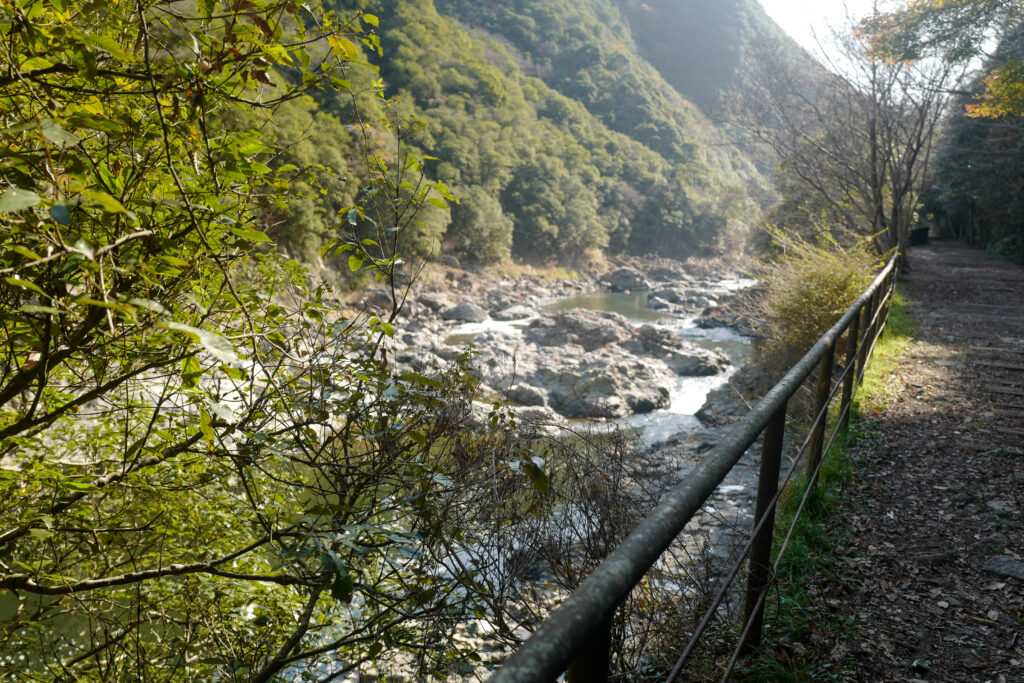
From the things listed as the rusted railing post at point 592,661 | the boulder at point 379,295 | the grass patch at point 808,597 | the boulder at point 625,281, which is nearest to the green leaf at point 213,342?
the rusted railing post at point 592,661

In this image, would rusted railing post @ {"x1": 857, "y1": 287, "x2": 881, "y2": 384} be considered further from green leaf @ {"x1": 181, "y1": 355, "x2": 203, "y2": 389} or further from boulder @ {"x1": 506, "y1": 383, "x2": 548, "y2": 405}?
boulder @ {"x1": 506, "y1": 383, "x2": 548, "y2": 405}

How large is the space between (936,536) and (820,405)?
84 centimetres

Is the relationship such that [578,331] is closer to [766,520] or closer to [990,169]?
[990,169]

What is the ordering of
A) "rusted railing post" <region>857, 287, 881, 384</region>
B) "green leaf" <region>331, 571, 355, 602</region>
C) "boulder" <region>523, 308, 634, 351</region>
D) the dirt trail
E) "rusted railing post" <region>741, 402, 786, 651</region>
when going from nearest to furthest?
1. "green leaf" <region>331, 571, 355, 602</region>
2. "rusted railing post" <region>741, 402, 786, 651</region>
3. the dirt trail
4. "rusted railing post" <region>857, 287, 881, 384</region>
5. "boulder" <region>523, 308, 634, 351</region>

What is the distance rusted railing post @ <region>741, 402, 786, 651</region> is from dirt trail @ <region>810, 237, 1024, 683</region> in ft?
1.14

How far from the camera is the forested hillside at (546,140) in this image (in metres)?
37.8

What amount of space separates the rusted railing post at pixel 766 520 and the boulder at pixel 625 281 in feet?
118

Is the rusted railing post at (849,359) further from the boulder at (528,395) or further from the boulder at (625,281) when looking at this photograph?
the boulder at (625,281)

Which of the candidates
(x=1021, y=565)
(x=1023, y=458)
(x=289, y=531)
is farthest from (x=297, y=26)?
(x=1023, y=458)

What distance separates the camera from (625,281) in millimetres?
39531

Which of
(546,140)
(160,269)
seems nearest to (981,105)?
(160,269)

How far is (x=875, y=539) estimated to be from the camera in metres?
3.10

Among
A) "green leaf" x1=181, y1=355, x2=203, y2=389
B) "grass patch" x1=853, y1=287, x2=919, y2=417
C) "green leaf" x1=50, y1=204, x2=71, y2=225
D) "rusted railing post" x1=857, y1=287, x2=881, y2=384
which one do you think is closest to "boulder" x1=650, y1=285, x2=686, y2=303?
"grass patch" x1=853, y1=287, x2=919, y2=417

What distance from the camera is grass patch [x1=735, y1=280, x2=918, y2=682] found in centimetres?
215
